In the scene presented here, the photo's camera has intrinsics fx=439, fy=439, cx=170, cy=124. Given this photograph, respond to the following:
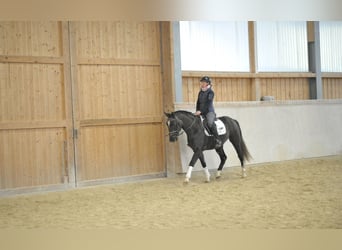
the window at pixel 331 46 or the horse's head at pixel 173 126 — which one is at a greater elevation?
the window at pixel 331 46

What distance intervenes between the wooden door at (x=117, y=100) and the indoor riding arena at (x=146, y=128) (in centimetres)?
2

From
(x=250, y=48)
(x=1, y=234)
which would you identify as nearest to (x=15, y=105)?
(x=250, y=48)

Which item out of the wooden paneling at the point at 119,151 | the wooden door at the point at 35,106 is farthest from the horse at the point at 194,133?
the wooden door at the point at 35,106

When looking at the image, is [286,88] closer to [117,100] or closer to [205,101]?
[205,101]

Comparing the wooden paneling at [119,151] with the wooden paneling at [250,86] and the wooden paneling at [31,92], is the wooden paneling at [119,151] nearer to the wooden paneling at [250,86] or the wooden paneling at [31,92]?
the wooden paneling at [31,92]

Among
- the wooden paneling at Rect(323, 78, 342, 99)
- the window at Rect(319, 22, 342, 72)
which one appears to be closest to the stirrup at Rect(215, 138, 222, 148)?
the wooden paneling at Rect(323, 78, 342, 99)

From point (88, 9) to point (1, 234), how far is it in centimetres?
24

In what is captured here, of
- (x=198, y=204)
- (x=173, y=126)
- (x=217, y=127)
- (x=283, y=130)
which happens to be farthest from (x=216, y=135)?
(x=283, y=130)

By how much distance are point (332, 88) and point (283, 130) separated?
93.8 inches

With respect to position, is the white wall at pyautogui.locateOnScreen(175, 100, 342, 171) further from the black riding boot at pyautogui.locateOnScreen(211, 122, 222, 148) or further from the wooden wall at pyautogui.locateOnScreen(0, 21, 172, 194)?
the black riding boot at pyautogui.locateOnScreen(211, 122, 222, 148)

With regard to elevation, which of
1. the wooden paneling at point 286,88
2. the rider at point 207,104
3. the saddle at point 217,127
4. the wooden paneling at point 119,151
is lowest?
the wooden paneling at point 119,151

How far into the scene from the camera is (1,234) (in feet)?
1.47

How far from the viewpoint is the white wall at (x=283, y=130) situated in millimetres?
7719

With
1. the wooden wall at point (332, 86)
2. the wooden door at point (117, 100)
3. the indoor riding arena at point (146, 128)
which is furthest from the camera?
the wooden wall at point (332, 86)
